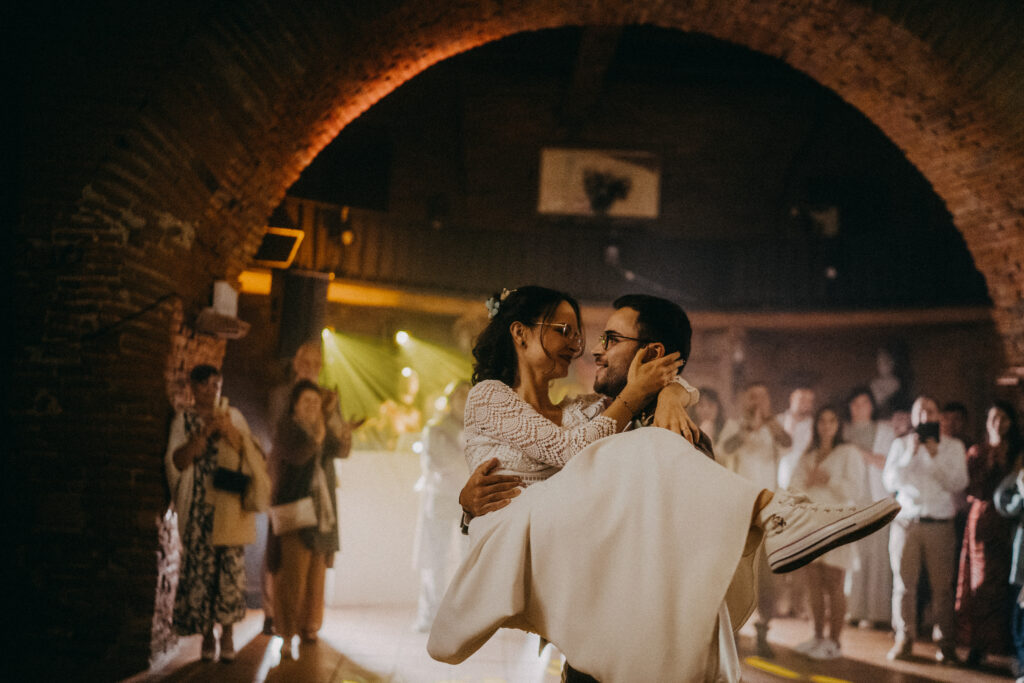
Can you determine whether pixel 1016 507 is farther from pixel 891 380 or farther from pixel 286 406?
pixel 891 380

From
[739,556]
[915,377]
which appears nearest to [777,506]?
[739,556]

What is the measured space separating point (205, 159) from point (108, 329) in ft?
3.47

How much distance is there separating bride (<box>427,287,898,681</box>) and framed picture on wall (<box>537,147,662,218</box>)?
969cm

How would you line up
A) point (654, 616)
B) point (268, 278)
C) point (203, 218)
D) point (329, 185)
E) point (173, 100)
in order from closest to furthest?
point (654, 616) < point (173, 100) < point (203, 218) < point (268, 278) < point (329, 185)

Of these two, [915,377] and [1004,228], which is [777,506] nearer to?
[1004,228]

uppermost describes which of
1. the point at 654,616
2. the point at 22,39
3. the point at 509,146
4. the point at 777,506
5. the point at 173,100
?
the point at 509,146

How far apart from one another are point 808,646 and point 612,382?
15.0ft

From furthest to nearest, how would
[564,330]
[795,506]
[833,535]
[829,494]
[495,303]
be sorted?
1. [829,494]
2. [495,303]
3. [564,330]
4. [795,506]
5. [833,535]

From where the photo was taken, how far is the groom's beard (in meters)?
2.55

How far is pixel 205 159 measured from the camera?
4211mm

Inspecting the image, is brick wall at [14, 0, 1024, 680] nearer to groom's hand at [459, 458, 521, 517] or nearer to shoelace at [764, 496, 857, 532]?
groom's hand at [459, 458, 521, 517]

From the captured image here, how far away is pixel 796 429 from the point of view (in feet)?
26.7

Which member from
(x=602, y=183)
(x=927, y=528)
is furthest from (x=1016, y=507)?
(x=602, y=183)

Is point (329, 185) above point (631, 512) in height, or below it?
above
